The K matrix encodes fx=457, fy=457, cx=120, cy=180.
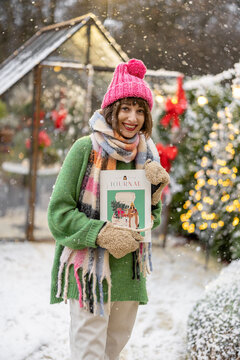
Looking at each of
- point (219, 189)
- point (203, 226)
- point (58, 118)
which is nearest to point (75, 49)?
point (58, 118)

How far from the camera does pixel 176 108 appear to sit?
3752 mm

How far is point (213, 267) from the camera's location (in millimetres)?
3652

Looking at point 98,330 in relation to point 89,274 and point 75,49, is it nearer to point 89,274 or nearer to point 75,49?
point 89,274

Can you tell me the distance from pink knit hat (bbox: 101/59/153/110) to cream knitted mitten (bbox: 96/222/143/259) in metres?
0.42

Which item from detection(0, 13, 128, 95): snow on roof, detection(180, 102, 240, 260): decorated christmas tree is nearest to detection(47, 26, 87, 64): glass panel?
detection(0, 13, 128, 95): snow on roof

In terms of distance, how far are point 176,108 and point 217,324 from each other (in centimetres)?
207

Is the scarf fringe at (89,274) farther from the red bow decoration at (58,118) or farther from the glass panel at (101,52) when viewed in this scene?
the red bow decoration at (58,118)

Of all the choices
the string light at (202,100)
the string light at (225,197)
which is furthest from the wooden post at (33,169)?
the string light at (225,197)

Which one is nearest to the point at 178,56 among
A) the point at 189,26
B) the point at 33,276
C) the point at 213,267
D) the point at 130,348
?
the point at 189,26

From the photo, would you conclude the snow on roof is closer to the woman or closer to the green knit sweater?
the woman

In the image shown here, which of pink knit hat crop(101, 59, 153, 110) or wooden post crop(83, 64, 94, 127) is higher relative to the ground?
wooden post crop(83, 64, 94, 127)

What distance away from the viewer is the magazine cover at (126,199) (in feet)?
4.79

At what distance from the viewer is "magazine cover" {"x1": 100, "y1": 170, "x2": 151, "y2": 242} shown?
146 centimetres

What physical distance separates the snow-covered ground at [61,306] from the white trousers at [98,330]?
0.77 metres
